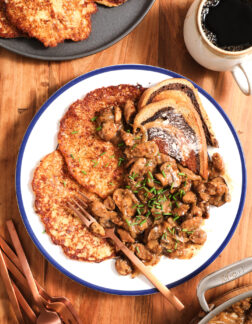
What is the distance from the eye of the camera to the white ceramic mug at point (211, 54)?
6.96 ft

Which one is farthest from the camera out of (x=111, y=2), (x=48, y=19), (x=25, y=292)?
(x=25, y=292)

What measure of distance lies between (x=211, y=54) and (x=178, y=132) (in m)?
0.52

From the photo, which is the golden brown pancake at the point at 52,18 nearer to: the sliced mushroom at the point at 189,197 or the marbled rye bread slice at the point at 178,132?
the marbled rye bread slice at the point at 178,132

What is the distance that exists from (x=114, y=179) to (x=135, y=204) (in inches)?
8.6

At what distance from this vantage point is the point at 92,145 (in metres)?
2.28

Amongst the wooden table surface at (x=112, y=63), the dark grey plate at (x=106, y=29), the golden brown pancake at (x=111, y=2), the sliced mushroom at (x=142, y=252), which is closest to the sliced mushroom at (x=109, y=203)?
the sliced mushroom at (x=142, y=252)

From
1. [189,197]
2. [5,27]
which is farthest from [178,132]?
[5,27]

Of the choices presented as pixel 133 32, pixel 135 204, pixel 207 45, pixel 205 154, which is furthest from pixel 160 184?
pixel 133 32

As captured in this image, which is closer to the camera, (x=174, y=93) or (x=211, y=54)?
(x=211, y=54)

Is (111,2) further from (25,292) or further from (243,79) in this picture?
(25,292)

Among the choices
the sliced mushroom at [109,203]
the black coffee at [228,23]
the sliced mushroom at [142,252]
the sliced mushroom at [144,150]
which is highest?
the black coffee at [228,23]

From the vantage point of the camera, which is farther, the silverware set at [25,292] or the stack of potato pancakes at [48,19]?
the silverware set at [25,292]

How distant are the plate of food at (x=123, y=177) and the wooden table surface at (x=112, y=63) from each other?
0.67 feet

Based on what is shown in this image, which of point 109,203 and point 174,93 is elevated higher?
point 174,93
